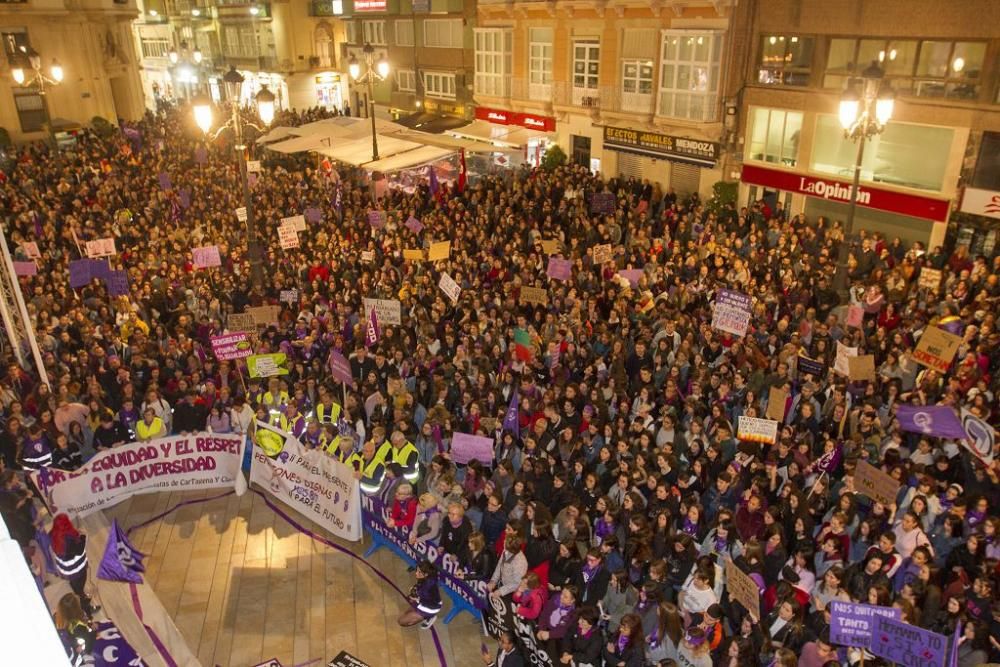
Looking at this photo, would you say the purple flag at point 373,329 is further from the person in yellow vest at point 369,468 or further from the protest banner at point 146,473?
the person in yellow vest at point 369,468

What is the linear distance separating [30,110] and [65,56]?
374 centimetres

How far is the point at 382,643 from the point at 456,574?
1.27m

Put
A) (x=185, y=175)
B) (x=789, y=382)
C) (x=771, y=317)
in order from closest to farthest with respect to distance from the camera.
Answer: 1. (x=789, y=382)
2. (x=771, y=317)
3. (x=185, y=175)

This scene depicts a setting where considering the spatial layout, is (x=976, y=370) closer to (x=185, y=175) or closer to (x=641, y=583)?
(x=641, y=583)

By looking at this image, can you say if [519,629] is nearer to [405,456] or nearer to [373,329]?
[405,456]

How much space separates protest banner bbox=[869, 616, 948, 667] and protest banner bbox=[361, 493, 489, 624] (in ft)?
14.5

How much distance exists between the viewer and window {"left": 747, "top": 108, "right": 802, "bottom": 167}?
23.9m

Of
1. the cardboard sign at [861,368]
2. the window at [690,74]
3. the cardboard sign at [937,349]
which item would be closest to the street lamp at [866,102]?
the cardboard sign at [937,349]

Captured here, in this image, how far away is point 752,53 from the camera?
24.3 meters

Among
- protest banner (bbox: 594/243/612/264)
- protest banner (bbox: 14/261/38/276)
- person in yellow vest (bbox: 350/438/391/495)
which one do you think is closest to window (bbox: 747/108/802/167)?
protest banner (bbox: 594/243/612/264)

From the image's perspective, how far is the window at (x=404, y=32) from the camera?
45.1m

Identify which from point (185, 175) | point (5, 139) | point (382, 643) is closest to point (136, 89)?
point (5, 139)

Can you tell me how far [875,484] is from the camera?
29.2 feet

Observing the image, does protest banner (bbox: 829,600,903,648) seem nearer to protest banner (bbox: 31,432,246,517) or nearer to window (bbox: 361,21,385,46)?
protest banner (bbox: 31,432,246,517)
